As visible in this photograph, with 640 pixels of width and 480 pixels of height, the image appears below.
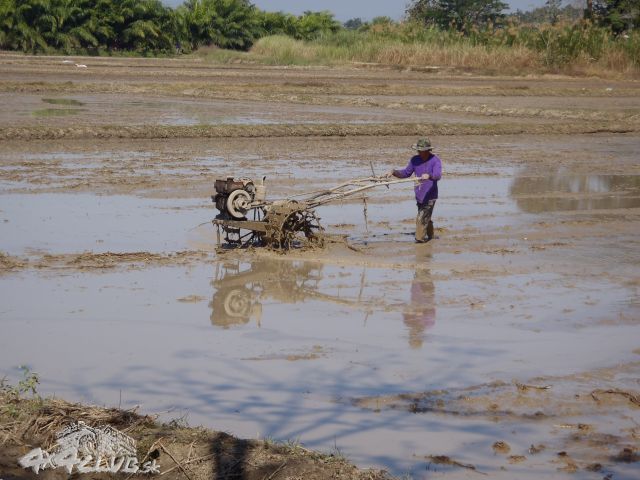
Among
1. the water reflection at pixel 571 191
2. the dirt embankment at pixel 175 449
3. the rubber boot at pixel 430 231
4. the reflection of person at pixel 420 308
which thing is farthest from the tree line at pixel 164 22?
the dirt embankment at pixel 175 449

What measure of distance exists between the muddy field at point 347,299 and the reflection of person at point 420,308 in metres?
0.03

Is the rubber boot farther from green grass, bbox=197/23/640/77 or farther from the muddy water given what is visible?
green grass, bbox=197/23/640/77

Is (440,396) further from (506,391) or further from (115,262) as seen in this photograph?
(115,262)

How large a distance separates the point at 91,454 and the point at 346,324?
363cm

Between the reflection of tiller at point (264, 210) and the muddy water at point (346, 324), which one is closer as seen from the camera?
the muddy water at point (346, 324)

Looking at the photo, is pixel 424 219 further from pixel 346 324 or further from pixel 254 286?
pixel 346 324

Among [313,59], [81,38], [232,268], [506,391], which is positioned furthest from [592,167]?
[81,38]

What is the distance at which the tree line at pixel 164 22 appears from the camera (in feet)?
162

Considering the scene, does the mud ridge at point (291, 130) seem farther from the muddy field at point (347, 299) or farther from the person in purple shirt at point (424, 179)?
the person in purple shirt at point (424, 179)

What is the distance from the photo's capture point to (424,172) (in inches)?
451

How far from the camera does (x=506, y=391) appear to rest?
6754 millimetres

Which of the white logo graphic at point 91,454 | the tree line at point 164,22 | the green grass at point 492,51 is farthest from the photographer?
the tree line at point 164,22

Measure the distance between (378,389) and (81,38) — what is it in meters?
48.1

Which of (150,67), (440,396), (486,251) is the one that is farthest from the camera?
(150,67)
